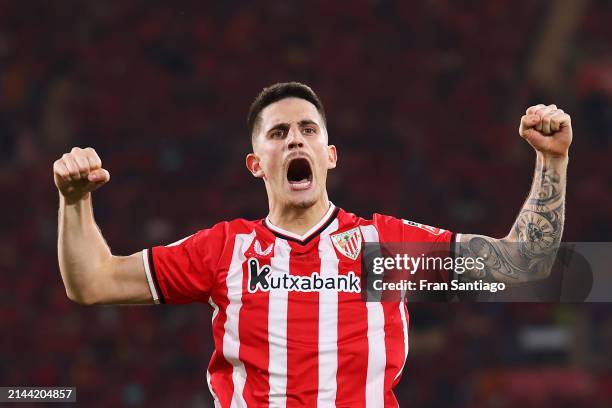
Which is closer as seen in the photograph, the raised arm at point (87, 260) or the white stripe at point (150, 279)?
the raised arm at point (87, 260)

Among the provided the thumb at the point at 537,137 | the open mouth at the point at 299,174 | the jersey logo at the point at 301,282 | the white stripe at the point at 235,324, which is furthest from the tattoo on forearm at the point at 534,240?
the white stripe at the point at 235,324

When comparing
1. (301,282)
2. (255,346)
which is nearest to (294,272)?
(301,282)

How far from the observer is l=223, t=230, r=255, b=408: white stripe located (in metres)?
2.93

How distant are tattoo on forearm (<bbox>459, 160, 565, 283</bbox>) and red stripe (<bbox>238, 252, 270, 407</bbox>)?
0.64 metres

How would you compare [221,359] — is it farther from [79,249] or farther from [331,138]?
[331,138]

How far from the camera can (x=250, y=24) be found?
9930mm

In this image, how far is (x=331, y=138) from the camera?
9.06 meters

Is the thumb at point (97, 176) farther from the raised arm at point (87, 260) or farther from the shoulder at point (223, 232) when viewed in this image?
the shoulder at point (223, 232)

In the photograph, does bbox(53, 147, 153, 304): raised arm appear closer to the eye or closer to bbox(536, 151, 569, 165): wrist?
the eye

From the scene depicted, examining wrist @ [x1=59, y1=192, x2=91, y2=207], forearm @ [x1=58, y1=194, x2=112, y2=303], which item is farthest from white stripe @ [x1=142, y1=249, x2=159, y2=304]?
wrist @ [x1=59, y1=192, x2=91, y2=207]

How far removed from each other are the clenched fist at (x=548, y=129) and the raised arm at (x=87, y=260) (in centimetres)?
122

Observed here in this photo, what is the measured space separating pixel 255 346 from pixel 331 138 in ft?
20.4

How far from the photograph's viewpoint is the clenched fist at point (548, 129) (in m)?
2.81

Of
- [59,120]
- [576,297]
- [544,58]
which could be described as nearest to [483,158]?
[544,58]
